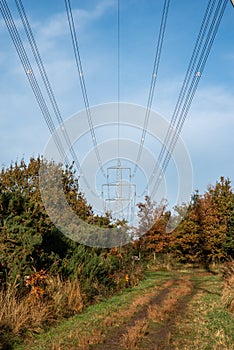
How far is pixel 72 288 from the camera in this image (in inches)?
501

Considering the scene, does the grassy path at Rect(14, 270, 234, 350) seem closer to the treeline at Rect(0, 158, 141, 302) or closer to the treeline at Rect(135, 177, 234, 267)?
the treeline at Rect(0, 158, 141, 302)

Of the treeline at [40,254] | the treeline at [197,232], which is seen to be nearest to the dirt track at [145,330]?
the treeline at [40,254]

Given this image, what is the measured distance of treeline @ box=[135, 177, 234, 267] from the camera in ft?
141

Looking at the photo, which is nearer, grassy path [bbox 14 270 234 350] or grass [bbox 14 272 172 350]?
grassy path [bbox 14 270 234 350]

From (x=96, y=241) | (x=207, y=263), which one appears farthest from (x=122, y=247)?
(x=207, y=263)

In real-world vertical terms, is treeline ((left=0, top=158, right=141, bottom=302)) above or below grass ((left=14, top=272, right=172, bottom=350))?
above

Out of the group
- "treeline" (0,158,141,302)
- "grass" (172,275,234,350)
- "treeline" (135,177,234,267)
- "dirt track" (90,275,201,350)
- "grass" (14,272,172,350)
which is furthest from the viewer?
"treeline" (135,177,234,267)

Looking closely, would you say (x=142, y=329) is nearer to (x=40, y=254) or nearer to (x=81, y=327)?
(x=81, y=327)

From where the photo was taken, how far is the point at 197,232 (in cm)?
4419

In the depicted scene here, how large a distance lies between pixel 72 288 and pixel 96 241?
579 cm

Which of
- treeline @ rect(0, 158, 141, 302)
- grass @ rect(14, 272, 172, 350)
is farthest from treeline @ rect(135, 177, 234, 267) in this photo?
grass @ rect(14, 272, 172, 350)

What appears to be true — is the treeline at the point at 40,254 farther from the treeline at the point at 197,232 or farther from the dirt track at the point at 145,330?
the treeline at the point at 197,232

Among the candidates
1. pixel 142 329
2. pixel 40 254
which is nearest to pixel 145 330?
pixel 142 329

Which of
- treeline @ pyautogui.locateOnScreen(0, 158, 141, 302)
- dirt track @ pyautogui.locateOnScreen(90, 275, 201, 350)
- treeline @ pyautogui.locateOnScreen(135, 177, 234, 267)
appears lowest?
dirt track @ pyautogui.locateOnScreen(90, 275, 201, 350)
